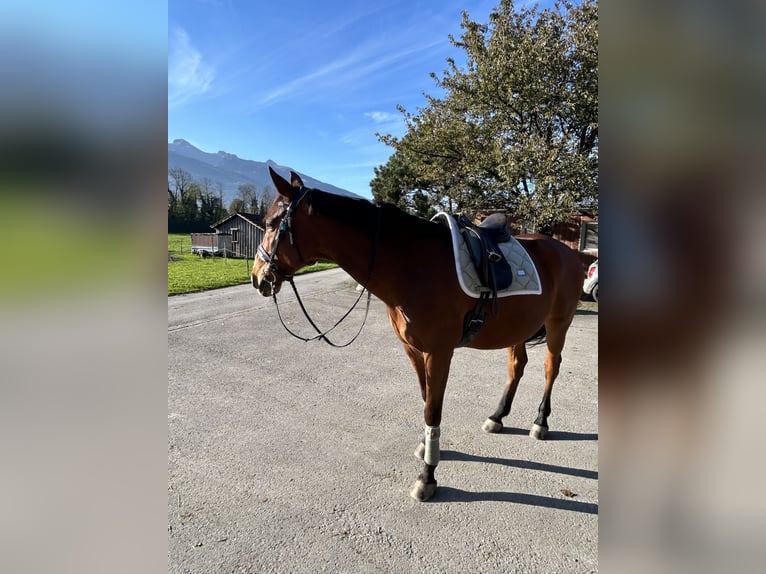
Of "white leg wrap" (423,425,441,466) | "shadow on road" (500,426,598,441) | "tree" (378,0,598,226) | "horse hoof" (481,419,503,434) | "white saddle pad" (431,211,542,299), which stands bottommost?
"shadow on road" (500,426,598,441)

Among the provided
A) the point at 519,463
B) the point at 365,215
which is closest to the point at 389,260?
the point at 365,215

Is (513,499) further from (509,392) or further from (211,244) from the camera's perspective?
(211,244)

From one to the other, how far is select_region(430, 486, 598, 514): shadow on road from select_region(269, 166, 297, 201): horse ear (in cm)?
222

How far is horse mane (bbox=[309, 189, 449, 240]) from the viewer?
8.09ft

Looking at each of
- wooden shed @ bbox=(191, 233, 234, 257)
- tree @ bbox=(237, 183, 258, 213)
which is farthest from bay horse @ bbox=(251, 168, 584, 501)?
tree @ bbox=(237, 183, 258, 213)

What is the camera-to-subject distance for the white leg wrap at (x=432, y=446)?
2.59 m

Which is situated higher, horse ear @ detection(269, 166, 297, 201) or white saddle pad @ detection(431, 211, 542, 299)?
horse ear @ detection(269, 166, 297, 201)

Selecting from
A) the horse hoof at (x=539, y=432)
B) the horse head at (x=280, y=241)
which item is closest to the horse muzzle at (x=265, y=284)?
the horse head at (x=280, y=241)

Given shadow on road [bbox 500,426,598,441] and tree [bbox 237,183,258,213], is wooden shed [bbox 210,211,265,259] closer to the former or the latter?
tree [bbox 237,183,258,213]

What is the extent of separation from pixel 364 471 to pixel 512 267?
1.88 meters
